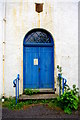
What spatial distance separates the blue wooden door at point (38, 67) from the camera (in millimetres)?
5859

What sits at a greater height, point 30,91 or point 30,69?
point 30,69

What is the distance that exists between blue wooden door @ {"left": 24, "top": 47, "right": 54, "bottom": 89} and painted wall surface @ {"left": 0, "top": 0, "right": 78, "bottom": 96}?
0.33 meters

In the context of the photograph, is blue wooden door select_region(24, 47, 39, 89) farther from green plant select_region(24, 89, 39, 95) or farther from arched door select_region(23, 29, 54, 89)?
green plant select_region(24, 89, 39, 95)

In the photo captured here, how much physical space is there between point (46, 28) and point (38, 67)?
1.85 m

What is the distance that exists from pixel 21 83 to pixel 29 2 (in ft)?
12.2

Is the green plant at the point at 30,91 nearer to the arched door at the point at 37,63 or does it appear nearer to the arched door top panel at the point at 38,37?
the arched door at the point at 37,63

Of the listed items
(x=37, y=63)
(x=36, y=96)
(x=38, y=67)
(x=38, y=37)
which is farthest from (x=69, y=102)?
(x=38, y=37)

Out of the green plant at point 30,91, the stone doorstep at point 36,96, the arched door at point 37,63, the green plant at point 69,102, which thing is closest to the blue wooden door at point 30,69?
the arched door at point 37,63

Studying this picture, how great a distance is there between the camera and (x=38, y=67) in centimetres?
590

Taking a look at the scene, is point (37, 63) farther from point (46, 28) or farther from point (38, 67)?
point (46, 28)

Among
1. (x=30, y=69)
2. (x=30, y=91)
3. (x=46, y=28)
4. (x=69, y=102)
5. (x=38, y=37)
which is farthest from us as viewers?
(x=38, y=37)

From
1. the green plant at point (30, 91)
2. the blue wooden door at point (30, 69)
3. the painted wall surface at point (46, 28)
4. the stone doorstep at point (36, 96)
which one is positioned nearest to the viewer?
the stone doorstep at point (36, 96)

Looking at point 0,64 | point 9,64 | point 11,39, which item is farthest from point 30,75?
point 11,39

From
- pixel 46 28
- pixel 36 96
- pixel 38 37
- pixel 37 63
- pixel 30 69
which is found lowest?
pixel 36 96
